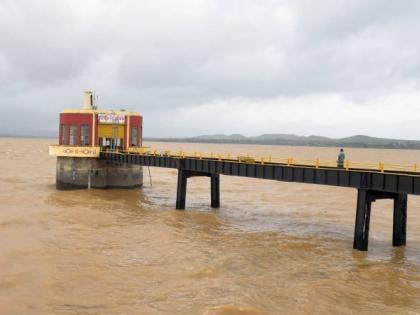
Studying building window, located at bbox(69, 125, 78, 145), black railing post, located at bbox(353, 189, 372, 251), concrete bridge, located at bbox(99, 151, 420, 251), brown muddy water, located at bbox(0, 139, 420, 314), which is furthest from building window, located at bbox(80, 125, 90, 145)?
black railing post, located at bbox(353, 189, 372, 251)

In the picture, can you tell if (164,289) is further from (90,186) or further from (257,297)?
(90,186)

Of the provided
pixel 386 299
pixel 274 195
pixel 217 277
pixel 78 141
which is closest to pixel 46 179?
pixel 78 141

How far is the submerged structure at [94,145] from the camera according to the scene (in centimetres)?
5069

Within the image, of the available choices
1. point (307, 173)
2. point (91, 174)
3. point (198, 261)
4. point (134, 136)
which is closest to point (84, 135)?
point (91, 174)

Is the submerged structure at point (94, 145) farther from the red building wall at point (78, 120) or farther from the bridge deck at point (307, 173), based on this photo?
the bridge deck at point (307, 173)

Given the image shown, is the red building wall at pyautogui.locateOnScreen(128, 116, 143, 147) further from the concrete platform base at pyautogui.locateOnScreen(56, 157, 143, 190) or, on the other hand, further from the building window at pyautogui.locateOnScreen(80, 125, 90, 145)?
the concrete platform base at pyautogui.locateOnScreen(56, 157, 143, 190)

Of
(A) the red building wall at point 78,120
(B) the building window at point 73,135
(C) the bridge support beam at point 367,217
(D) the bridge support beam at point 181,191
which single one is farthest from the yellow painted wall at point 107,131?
(C) the bridge support beam at point 367,217

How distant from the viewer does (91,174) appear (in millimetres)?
50750

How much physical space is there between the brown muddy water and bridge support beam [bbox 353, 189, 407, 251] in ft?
2.25

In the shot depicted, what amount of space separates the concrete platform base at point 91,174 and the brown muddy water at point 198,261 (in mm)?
8605

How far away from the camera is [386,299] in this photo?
18.8m

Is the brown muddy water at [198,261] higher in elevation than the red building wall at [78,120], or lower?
lower

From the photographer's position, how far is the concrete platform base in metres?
50.7

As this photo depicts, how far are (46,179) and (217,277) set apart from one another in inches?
1860
